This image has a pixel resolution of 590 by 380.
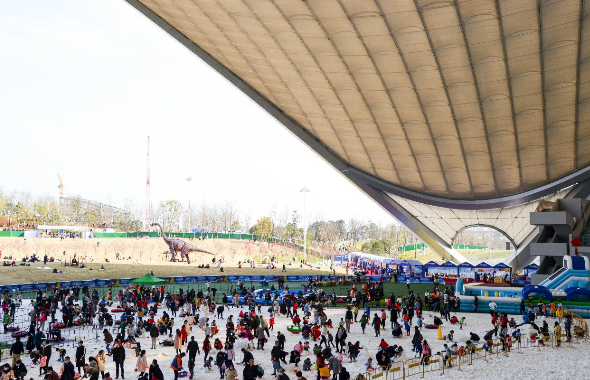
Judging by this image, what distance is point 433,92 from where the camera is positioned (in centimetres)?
3712

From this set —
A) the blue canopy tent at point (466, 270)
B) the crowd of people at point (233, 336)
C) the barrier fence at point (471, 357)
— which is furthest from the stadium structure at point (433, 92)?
the barrier fence at point (471, 357)

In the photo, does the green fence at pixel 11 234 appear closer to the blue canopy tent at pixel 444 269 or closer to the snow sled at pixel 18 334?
the blue canopy tent at pixel 444 269

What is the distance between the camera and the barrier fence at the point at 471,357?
16.8 meters

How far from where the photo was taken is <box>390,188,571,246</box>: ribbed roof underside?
5452 centimetres

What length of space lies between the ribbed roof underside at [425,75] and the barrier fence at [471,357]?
1641cm

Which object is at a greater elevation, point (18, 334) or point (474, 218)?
point (474, 218)

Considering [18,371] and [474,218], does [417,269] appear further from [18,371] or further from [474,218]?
[18,371]

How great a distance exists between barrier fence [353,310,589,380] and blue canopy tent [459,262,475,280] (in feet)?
91.8

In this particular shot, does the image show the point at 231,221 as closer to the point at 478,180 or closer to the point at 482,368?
the point at 478,180

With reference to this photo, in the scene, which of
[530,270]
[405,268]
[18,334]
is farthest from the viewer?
[405,268]

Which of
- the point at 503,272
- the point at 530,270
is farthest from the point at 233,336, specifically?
the point at 503,272

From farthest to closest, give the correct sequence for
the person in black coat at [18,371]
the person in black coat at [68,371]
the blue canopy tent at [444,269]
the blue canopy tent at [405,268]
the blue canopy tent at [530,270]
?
the blue canopy tent at [405,268] < the blue canopy tent at [444,269] < the blue canopy tent at [530,270] < the person in black coat at [18,371] < the person in black coat at [68,371]

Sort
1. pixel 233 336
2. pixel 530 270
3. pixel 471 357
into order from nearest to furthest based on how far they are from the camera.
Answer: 1. pixel 471 357
2. pixel 233 336
3. pixel 530 270

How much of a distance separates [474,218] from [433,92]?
24184mm
